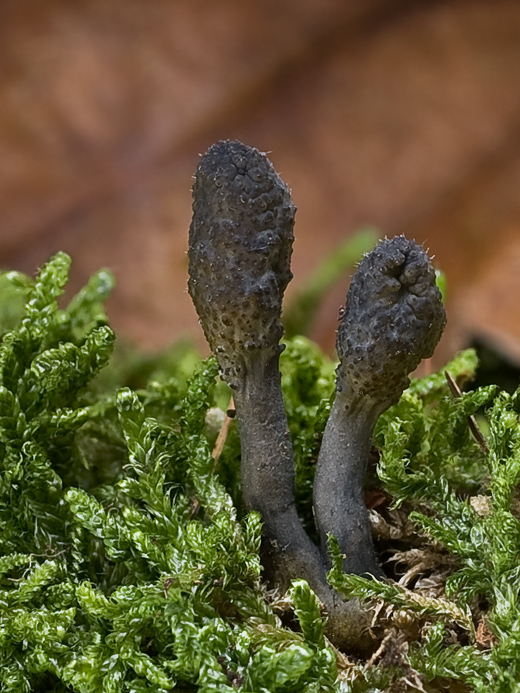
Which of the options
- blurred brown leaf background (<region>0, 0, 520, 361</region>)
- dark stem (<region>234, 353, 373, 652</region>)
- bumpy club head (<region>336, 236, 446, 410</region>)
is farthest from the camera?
blurred brown leaf background (<region>0, 0, 520, 361</region>)

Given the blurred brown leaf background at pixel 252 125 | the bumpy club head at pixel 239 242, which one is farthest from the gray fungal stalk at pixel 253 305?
the blurred brown leaf background at pixel 252 125

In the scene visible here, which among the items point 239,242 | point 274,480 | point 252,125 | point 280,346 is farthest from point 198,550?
point 252,125

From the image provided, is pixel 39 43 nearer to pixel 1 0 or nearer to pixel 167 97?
pixel 1 0

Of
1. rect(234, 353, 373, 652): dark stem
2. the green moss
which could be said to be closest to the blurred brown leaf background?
the green moss

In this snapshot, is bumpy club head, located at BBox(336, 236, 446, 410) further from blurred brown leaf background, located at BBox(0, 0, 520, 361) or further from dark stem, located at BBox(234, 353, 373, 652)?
blurred brown leaf background, located at BBox(0, 0, 520, 361)

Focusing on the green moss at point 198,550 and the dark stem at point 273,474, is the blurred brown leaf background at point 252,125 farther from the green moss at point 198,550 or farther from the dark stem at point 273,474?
the dark stem at point 273,474

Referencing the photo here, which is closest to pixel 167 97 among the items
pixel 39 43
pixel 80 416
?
pixel 39 43

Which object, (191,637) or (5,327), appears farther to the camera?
(5,327)
